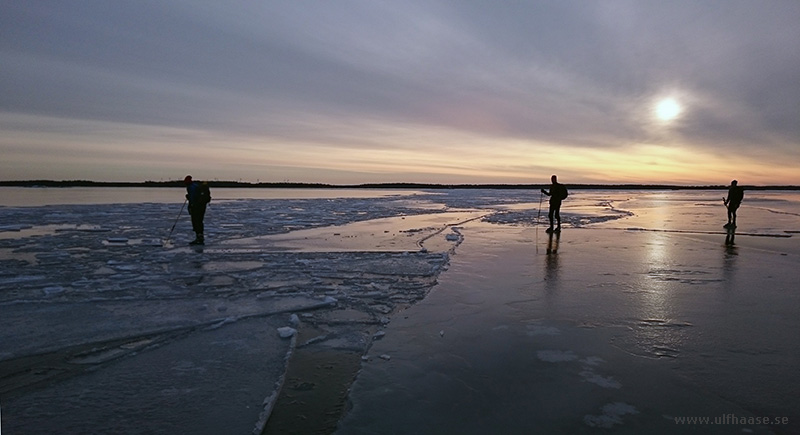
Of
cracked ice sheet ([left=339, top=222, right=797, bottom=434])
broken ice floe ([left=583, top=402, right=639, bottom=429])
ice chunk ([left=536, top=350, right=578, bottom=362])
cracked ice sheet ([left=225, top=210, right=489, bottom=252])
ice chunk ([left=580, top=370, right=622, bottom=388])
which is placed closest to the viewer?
broken ice floe ([left=583, top=402, right=639, bottom=429])

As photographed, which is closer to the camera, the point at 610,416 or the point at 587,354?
the point at 610,416

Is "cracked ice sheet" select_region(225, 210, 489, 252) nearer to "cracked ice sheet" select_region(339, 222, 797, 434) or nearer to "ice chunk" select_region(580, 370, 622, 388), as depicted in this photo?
"cracked ice sheet" select_region(339, 222, 797, 434)

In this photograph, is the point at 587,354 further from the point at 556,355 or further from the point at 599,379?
the point at 599,379

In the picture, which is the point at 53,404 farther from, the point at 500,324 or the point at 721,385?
the point at 721,385

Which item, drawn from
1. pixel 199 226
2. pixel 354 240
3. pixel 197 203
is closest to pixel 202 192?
pixel 197 203

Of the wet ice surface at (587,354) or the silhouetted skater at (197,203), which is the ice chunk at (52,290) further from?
the wet ice surface at (587,354)

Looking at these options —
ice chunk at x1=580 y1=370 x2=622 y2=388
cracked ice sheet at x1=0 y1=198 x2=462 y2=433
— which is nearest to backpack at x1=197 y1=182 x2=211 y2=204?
cracked ice sheet at x1=0 y1=198 x2=462 y2=433

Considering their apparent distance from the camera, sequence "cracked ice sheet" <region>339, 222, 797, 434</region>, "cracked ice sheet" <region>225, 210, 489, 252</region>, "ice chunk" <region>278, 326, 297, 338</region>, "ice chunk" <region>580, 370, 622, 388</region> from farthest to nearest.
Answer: "cracked ice sheet" <region>225, 210, 489, 252</region>
"ice chunk" <region>278, 326, 297, 338</region>
"ice chunk" <region>580, 370, 622, 388</region>
"cracked ice sheet" <region>339, 222, 797, 434</region>

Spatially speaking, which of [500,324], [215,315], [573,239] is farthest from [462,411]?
[573,239]

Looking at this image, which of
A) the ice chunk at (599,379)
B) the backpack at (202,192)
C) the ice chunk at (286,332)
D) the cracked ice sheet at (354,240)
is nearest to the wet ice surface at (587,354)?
the ice chunk at (599,379)

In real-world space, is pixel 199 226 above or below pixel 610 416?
above

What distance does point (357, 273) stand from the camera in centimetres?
779

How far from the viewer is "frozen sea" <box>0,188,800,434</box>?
2.99 m

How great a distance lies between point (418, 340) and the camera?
174 inches
